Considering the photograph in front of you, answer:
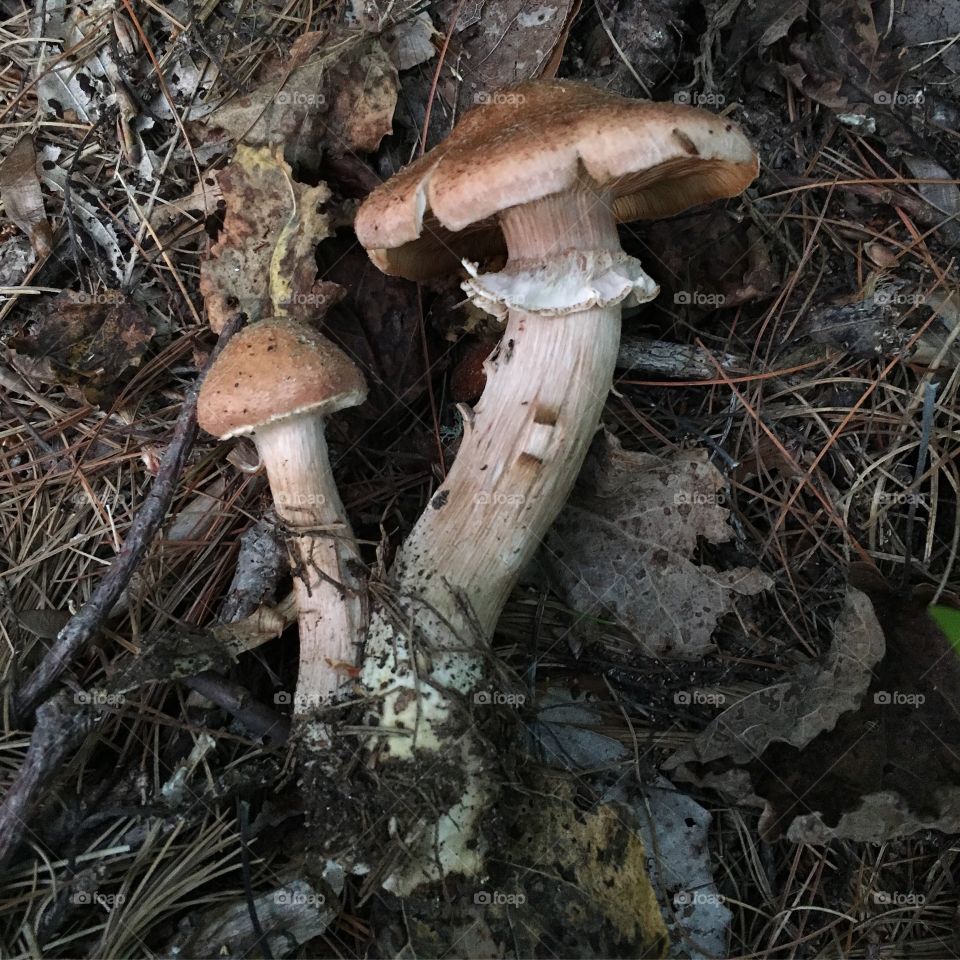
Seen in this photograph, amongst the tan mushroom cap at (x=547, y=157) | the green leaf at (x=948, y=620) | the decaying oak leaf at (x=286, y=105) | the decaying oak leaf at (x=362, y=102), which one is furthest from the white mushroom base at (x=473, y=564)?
the green leaf at (x=948, y=620)

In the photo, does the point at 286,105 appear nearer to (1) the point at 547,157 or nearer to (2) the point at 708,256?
(1) the point at 547,157

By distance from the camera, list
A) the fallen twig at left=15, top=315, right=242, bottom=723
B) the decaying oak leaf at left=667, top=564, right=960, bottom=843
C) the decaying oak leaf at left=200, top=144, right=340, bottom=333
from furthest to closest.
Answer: the decaying oak leaf at left=200, top=144, right=340, bottom=333 < the fallen twig at left=15, top=315, right=242, bottom=723 < the decaying oak leaf at left=667, top=564, right=960, bottom=843

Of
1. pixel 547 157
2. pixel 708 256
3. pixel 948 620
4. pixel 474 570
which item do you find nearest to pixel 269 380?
pixel 474 570

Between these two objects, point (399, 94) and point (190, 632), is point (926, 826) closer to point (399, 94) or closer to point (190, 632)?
point (190, 632)

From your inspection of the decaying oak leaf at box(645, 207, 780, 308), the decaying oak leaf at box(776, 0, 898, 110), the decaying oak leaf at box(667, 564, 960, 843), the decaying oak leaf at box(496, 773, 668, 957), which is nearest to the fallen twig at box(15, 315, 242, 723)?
the decaying oak leaf at box(496, 773, 668, 957)

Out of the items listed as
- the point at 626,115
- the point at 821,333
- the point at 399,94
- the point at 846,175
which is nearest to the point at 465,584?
the point at 626,115

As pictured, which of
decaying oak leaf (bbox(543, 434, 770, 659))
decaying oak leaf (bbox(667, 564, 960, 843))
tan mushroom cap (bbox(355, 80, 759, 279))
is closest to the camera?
tan mushroom cap (bbox(355, 80, 759, 279))

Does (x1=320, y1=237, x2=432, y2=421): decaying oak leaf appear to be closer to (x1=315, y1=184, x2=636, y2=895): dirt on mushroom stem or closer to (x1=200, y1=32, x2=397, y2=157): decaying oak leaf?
(x1=200, y1=32, x2=397, y2=157): decaying oak leaf
